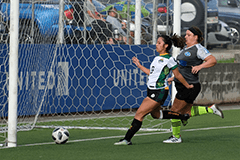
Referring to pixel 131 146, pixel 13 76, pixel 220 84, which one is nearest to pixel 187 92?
pixel 131 146

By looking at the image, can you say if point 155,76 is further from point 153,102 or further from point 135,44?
point 135,44

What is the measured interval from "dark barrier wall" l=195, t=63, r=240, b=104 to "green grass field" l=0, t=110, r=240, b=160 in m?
3.78

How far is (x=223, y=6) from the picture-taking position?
16.3 metres

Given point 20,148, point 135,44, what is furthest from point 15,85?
point 135,44

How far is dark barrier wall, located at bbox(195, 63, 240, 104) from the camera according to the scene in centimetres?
1127

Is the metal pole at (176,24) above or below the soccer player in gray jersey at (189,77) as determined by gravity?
above

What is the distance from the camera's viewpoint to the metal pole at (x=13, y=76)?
5.47m

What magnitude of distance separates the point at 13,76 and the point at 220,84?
727cm

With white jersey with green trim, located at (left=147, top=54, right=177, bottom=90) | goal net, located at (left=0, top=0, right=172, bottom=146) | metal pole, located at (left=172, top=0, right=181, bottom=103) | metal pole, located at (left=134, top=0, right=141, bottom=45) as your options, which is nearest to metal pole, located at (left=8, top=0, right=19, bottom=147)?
white jersey with green trim, located at (left=147, top=54, right=177, bottom=90)

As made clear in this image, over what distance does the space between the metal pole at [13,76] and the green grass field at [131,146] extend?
245mm

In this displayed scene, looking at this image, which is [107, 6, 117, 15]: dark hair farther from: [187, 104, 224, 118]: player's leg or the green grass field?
[187, 104, 224, 118]: player's leg

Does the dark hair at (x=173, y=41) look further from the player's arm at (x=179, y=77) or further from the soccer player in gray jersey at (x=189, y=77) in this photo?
the player's arm at (x=179, y=77)

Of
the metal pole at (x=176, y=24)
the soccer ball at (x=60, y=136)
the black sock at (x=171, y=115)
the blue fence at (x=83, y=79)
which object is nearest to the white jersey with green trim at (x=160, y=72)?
the black sock at (x=171, y=115)

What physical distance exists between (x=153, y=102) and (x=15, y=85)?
1.76 metres
